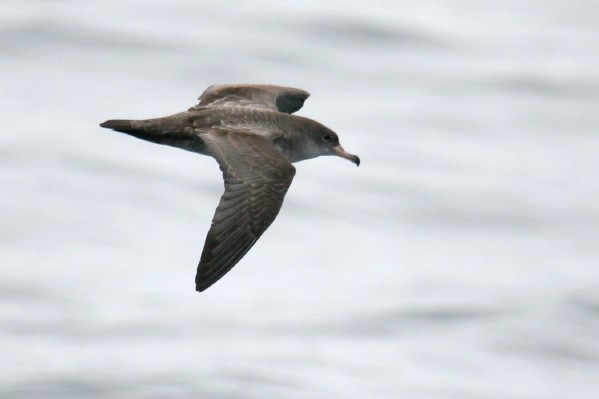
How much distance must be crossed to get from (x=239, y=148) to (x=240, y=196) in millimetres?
438

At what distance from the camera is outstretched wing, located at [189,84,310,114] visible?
12.4 meters

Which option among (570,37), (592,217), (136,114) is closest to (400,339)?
(592,217)

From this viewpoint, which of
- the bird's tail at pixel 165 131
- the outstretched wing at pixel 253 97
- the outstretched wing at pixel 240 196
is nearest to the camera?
the outstretched wing at pixel 240 196

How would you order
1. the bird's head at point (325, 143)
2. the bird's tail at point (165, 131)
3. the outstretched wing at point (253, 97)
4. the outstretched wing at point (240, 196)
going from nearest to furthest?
the outstretched wing at point (240, 196), the bird's tail at point (165, 131), the bird's head at point (325, 143), the outstretched wing at point (253, 97)

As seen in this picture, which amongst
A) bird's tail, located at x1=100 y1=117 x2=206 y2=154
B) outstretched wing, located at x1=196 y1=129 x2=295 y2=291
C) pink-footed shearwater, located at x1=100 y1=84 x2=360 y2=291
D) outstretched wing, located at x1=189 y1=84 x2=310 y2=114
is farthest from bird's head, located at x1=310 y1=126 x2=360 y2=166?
bird's tail, located at x1=100 y1=117 x2=206 y2=154

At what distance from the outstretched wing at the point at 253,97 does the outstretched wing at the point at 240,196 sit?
1191 mm

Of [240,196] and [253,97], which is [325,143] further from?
[240,196]

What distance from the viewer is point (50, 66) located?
26234mm

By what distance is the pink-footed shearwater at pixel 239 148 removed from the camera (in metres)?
10.3

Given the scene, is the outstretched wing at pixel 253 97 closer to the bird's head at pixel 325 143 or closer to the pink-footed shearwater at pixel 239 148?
the pink-footed shearwater at pixel 239 148

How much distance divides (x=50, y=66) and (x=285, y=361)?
9142 millimetres

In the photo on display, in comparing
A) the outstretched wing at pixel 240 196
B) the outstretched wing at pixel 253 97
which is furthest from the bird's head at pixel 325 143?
the outstretched wing at pixel 240 196

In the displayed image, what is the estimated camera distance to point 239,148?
1092cm

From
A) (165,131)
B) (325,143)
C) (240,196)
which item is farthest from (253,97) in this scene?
(240,196)
